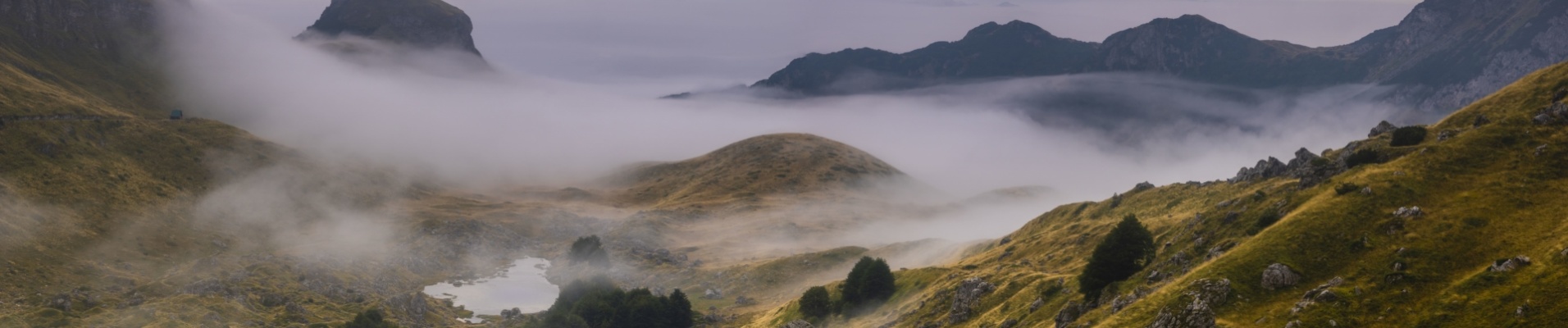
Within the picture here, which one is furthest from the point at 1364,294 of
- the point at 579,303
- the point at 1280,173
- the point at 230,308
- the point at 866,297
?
the point at 230,308

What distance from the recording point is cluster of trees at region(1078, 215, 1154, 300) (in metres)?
Answer: 89.8

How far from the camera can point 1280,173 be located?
107 meters

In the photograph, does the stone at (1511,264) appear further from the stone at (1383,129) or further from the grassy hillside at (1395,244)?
the stone at (1383,129)

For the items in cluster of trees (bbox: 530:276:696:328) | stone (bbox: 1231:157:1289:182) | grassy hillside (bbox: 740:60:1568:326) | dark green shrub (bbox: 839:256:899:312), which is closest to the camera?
grassy hillside (bbox: 740:60:1568:326)

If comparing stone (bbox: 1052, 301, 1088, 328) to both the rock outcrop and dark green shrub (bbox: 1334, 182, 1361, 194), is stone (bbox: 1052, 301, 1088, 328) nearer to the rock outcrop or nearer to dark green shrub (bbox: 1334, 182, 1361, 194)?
dark green shrub (bbox: 1334, 182, 1361, 194)

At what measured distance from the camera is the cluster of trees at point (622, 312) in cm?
17462

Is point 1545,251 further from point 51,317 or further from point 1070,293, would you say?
point 51,317

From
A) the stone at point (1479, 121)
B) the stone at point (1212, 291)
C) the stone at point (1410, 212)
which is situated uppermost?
the stone at point (1479, 121)

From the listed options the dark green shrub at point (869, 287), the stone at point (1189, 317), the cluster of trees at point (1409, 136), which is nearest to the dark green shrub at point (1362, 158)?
the cluster of trees at point (1409, 136)

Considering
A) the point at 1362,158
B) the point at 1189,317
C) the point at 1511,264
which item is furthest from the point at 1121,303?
the point at 1362,158

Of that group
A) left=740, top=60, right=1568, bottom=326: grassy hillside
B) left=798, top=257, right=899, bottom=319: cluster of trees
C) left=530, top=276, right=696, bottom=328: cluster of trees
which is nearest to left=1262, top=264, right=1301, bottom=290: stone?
left=740, top=60, right=1568, bottom=326: grassy hillside

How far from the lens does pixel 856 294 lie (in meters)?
148

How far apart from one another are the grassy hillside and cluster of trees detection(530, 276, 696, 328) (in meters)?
87.1

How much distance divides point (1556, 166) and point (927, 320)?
65471 mm
